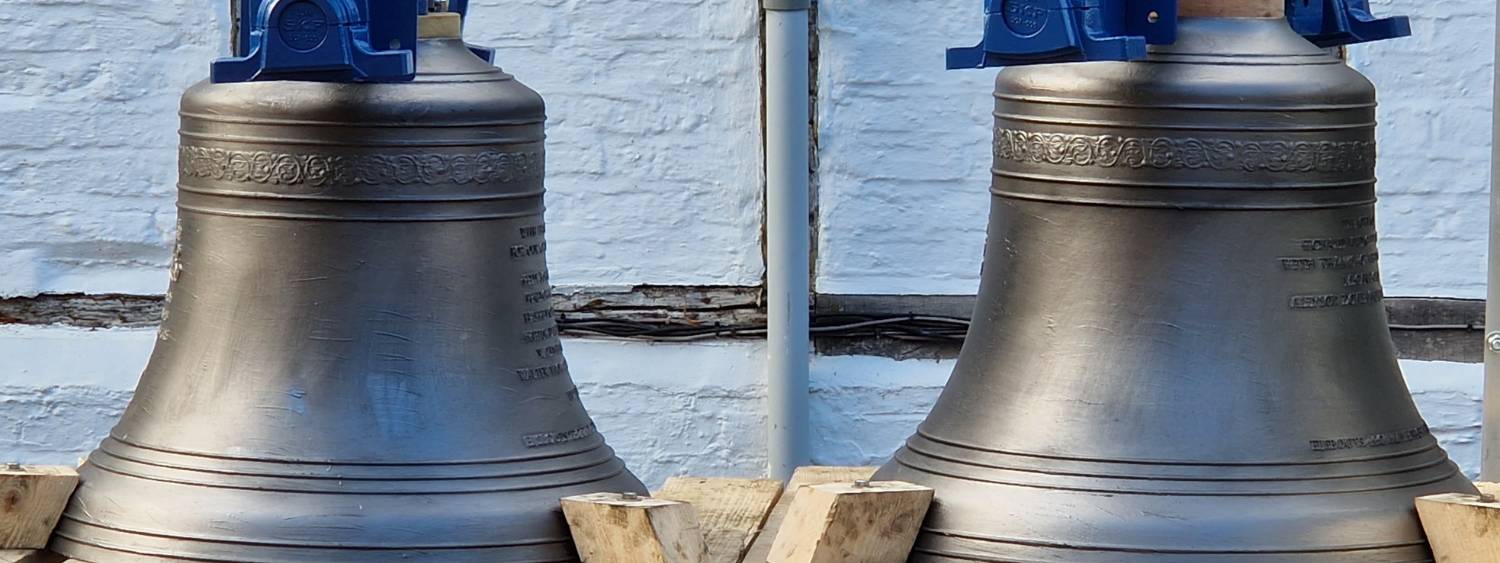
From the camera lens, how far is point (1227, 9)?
5.97 feet

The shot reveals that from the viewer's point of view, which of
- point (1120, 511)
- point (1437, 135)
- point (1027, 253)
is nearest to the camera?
point (1120, 511)

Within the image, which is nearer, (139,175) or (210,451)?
(210,451)

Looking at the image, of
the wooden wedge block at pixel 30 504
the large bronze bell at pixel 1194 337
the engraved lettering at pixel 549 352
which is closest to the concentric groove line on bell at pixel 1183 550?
the large bronze bell at pixel 1194 337

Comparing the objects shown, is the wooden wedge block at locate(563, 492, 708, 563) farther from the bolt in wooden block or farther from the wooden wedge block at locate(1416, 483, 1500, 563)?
the wooden wedge block at locate(1416, 483, 1500, 563)

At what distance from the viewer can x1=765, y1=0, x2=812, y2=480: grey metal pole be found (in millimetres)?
3334

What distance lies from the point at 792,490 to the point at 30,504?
0.80 meters

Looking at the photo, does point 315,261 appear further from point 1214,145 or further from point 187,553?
point 1214,145

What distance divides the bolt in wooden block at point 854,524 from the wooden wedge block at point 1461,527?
41cm

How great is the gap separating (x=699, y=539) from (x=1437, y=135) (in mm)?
1991

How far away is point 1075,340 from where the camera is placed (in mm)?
1870

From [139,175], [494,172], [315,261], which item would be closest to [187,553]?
[315,261]

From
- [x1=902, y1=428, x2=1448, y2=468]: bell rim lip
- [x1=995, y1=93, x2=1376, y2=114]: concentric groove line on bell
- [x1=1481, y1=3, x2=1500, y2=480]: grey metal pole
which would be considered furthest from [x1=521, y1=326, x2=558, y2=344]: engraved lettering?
[x1=1481, y1=3, x2=1500, y2=480]: grey metal pole

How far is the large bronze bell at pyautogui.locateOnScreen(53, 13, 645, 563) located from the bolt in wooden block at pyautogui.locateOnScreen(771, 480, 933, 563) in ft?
0.64

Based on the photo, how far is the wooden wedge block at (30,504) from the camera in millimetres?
1880
